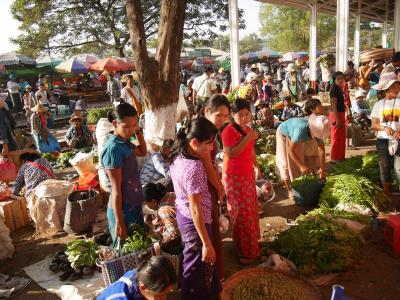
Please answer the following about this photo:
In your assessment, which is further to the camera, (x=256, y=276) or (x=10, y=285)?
(x=10, y=285)

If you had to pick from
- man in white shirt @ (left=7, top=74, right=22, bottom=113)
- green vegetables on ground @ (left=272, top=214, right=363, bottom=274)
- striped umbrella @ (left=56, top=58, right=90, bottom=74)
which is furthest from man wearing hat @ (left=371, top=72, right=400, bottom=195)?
striped umbrella @ (left=56, top=58, right=90, bottom=74)

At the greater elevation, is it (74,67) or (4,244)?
(74,67)

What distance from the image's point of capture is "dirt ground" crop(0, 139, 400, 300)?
11.4 feet

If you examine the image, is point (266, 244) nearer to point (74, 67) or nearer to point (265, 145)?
point (265, 145)

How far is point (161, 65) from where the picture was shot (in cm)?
621

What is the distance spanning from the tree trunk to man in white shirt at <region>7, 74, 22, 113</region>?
12669mm

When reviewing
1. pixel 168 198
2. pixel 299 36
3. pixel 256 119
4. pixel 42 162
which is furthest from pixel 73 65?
pixel 299 36

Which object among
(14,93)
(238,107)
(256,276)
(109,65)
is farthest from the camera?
(109,65)

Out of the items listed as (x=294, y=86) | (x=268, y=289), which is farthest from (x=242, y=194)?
(x=294, y=86)

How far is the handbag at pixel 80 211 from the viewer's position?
4.92 m

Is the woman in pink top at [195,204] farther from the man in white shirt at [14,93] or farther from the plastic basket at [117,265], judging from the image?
the man in white shirt at [14,93]

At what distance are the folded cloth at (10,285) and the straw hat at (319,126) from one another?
12.9 ft

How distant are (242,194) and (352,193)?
1.76 metres

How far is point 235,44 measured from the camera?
12.0 metres
